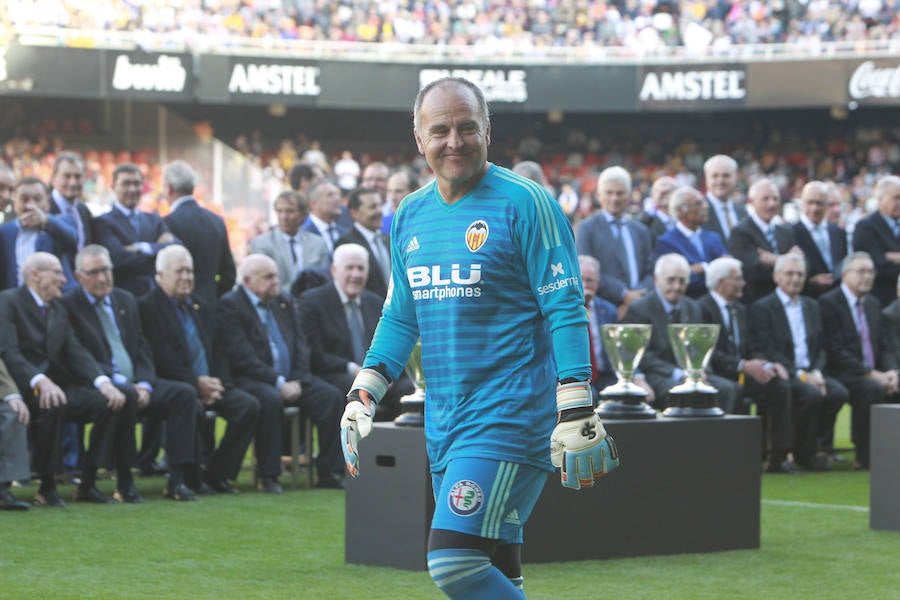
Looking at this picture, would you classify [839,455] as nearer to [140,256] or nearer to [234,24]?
[140,256]

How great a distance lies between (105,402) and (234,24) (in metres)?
19.3

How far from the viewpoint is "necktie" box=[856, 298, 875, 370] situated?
36.6 ft

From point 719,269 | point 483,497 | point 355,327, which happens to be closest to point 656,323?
point 719,269

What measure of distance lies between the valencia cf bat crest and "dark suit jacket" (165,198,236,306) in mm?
6864

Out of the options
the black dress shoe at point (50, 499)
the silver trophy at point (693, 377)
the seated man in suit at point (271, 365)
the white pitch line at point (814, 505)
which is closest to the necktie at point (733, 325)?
the white pitch line at point (814, 505)

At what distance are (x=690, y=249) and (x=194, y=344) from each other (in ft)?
13.0

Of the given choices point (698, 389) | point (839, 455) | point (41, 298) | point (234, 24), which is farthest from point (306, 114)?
point (698, 389)

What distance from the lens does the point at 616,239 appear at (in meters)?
10.5

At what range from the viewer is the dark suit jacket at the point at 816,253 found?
11609 millimetres

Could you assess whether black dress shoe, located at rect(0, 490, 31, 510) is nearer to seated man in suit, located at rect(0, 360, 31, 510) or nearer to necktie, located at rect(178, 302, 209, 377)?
seated man in suit, located at rect(0, 360, 31, 510)

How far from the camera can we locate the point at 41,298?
843 centimetres

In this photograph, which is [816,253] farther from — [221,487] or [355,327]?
[221,487]

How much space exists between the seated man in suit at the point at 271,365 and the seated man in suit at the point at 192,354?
125 mm

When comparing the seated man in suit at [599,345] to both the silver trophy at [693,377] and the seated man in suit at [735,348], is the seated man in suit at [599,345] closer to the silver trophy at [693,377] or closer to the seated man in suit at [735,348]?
the seated man in suit at [735,348]
